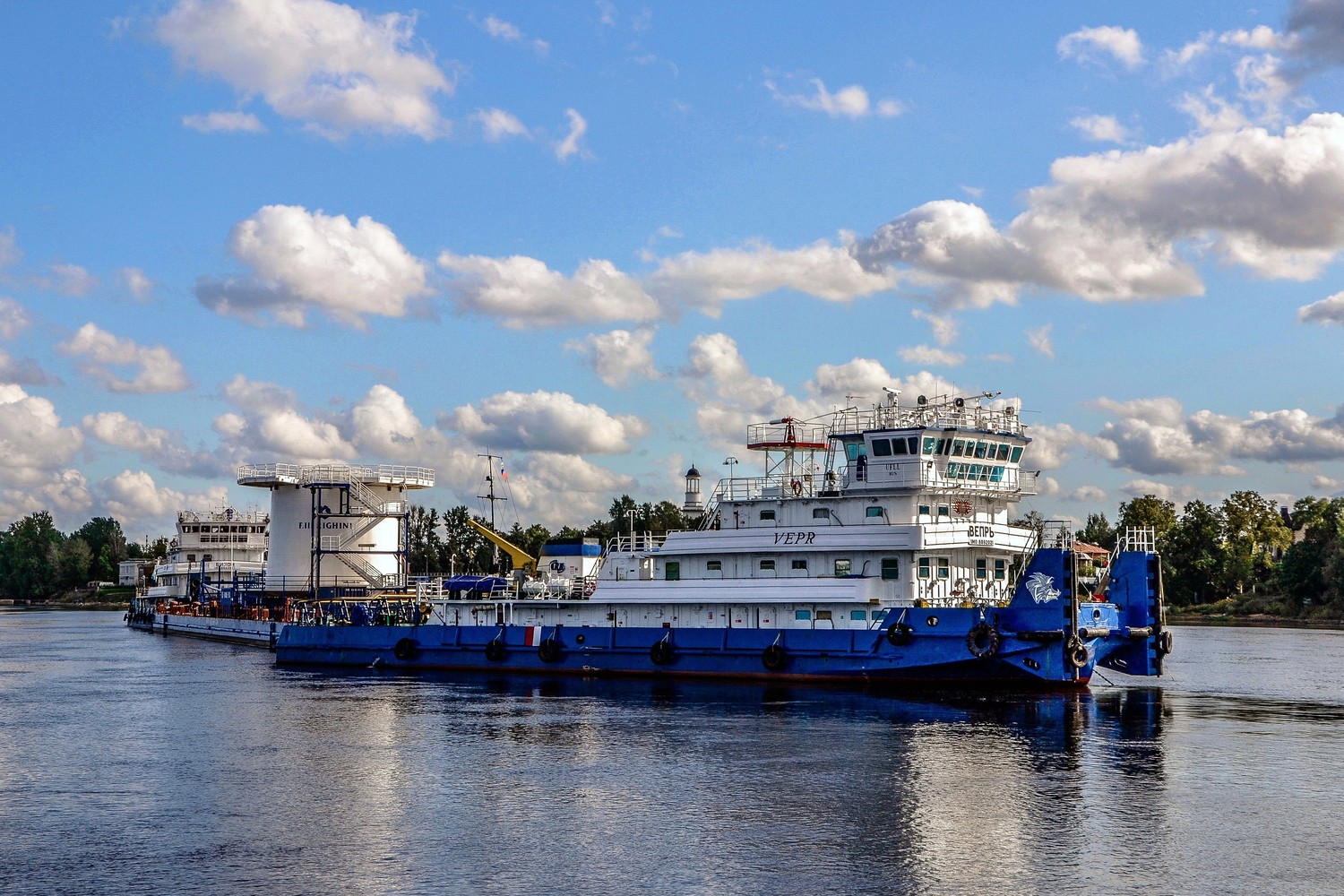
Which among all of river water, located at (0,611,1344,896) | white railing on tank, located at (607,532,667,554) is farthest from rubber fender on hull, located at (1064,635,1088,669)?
white railing on tank, located at (607,532,667,554)

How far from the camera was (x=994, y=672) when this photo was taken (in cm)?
4162

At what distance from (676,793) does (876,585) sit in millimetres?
18825

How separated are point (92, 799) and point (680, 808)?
12126mm

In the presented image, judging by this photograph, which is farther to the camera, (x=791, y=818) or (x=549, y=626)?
(x=549, y=626)

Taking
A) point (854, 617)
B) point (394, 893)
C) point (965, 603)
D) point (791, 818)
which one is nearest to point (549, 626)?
point (854, 617)

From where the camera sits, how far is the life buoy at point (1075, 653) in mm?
39938

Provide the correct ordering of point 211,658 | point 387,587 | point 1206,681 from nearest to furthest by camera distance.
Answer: point 1206,681
point 211,658
point 387,587

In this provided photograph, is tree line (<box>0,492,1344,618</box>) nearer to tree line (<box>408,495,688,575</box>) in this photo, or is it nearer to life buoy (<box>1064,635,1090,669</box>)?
tree line (<box>408,495,688,575</box>)

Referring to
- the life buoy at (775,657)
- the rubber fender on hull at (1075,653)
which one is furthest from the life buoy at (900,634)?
the rubber fender on hull at (1075,653)

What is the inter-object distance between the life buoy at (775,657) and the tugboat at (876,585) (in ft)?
0.14

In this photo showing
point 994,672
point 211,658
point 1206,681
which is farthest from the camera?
point 211,658

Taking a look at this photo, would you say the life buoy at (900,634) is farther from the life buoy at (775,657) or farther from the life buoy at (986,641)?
the life buoy at (775,657)

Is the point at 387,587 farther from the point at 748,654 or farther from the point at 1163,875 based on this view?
the point at 1163,875

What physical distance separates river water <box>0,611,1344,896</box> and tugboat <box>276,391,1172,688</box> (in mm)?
1776
